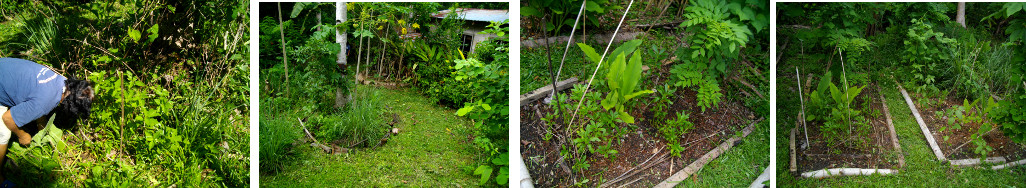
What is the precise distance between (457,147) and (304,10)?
0.63 m

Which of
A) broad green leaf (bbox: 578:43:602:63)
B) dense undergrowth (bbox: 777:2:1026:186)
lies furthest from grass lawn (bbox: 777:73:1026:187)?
broad green leaf (bbox: 578:43:602:63)

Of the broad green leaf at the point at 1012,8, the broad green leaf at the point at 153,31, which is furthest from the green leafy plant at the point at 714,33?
the broad green leaf at the point at 153,31

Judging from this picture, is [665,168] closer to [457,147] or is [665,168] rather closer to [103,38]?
[457,147]

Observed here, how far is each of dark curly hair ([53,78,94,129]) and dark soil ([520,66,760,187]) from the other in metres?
1.50

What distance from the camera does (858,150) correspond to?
6.09 ft

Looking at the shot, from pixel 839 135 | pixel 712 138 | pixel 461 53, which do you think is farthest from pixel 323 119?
pixel 839 135

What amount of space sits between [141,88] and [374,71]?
924 millimetres

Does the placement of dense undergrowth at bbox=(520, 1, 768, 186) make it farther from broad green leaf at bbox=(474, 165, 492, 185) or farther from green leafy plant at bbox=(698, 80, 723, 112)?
broad green leaf at bbox=(474, 165, 492, 185)

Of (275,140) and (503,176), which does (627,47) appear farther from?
(275,140)

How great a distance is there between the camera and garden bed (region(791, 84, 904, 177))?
1.84 metres

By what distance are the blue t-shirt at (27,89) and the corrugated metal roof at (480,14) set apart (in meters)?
1.33

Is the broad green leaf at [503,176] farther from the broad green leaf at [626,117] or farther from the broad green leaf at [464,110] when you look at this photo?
the broad green leaf at [626,117]

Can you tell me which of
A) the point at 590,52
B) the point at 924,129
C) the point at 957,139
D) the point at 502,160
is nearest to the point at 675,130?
the point at 590,52

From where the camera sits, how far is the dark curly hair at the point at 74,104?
1.87 m
